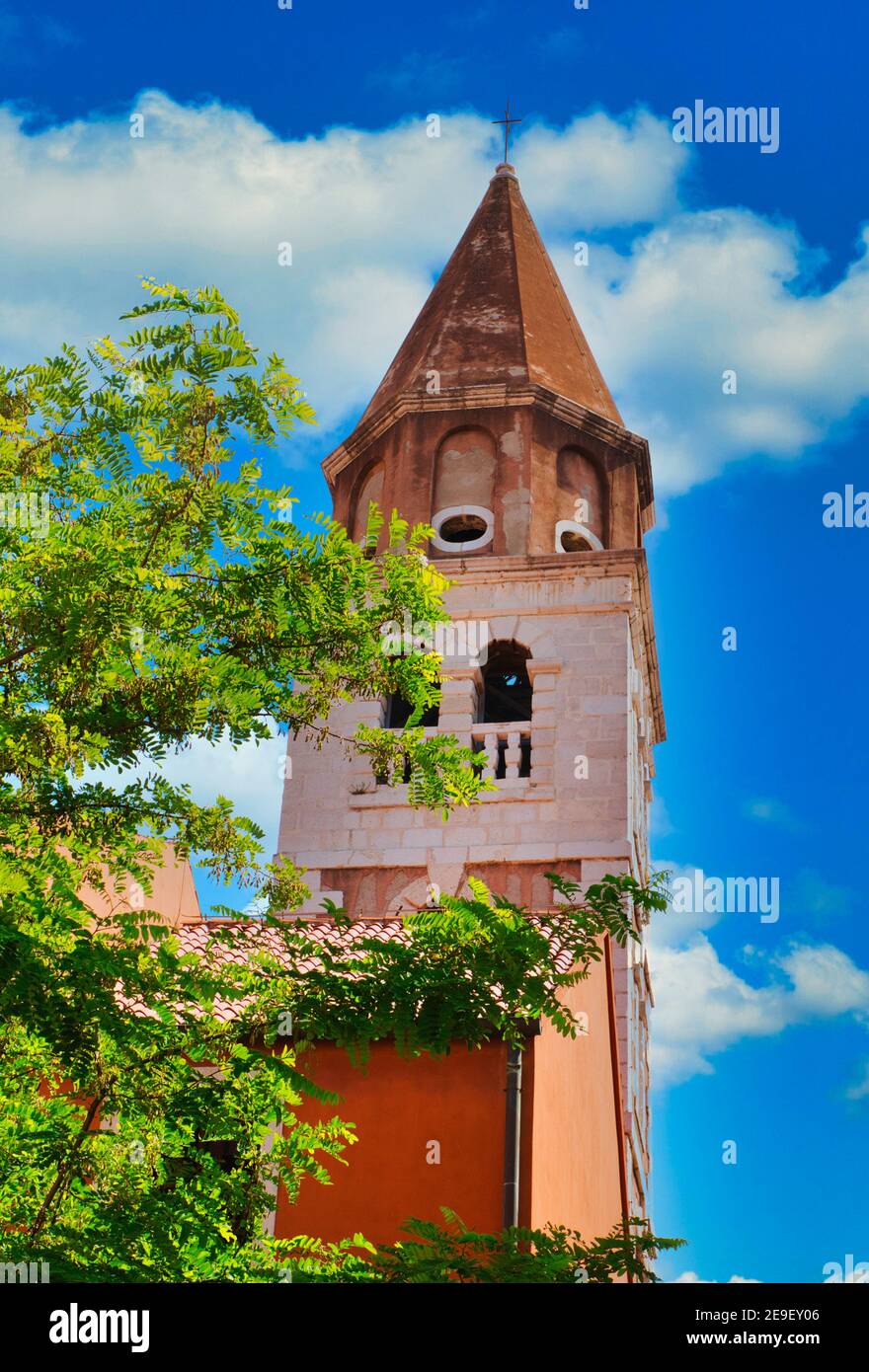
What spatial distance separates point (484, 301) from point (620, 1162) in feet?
50.2

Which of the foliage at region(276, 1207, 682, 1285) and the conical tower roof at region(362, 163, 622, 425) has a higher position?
the conical tower roof at region(362, 163, 622, 425)

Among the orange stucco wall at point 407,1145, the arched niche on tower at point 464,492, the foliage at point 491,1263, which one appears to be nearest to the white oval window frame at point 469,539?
the arched niche on tower at point 464,492

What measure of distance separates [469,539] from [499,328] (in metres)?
4.25

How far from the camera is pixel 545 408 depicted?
82.3 feet

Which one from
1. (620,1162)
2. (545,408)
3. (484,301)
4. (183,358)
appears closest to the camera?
(183,358)

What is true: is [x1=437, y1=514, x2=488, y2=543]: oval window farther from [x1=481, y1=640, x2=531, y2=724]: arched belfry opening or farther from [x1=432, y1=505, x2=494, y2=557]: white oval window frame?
[x1=481, y1=640, x2=531, y2=724]: arched belfry opening

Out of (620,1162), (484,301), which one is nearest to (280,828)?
(620,1162)

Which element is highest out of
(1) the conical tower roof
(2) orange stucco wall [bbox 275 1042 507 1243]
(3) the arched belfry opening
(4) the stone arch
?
(1) the conical tower roof

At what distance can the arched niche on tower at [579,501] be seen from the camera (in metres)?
24.8

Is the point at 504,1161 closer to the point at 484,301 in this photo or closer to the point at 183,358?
the point at 183,358

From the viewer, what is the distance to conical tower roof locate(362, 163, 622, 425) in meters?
25.9

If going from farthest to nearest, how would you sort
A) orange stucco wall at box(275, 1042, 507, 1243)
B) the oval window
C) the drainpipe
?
the oval window → orange stucco wall at box(275, 1042, 507, 1243) → the drainpipe

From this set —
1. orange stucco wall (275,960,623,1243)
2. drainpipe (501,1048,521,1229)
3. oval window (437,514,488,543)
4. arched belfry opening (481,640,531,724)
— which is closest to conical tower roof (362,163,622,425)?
oval window (437,514,488,543)

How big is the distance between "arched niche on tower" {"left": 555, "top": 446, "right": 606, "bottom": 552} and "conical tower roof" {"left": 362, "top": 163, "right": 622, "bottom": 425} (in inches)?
39.1
